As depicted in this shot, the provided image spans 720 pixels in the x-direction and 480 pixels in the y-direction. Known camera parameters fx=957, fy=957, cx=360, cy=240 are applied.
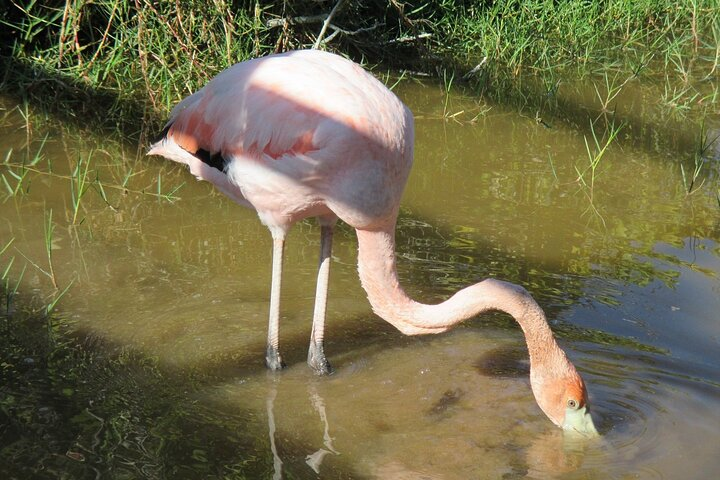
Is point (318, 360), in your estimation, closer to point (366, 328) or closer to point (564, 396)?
point (366, 328)

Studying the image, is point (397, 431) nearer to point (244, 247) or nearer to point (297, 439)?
point (297, 439)

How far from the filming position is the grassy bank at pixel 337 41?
6992 millimetres

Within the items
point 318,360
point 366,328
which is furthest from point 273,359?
point 366,328

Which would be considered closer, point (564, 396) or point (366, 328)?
point (564, 396)

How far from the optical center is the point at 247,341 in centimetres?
473

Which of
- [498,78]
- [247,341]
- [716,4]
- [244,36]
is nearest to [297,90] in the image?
[247,341]

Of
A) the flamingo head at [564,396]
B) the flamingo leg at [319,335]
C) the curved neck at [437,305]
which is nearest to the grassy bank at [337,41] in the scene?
→ the flamingo leg at [319,335]

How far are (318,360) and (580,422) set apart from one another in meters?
1.25

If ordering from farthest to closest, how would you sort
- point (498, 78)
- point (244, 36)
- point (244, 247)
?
point (498, 78)
point (244, 36)
point (244, 247)

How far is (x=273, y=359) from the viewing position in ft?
14.7

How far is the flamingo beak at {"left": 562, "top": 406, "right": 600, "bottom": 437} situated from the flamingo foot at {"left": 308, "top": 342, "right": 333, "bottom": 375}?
115cm

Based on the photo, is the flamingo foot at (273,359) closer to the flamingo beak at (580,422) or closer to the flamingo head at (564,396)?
the flamingo head at (564,396)

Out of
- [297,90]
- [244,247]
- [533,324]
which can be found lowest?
[244,247]

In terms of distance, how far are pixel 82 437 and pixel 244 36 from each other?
4568 millimetres
